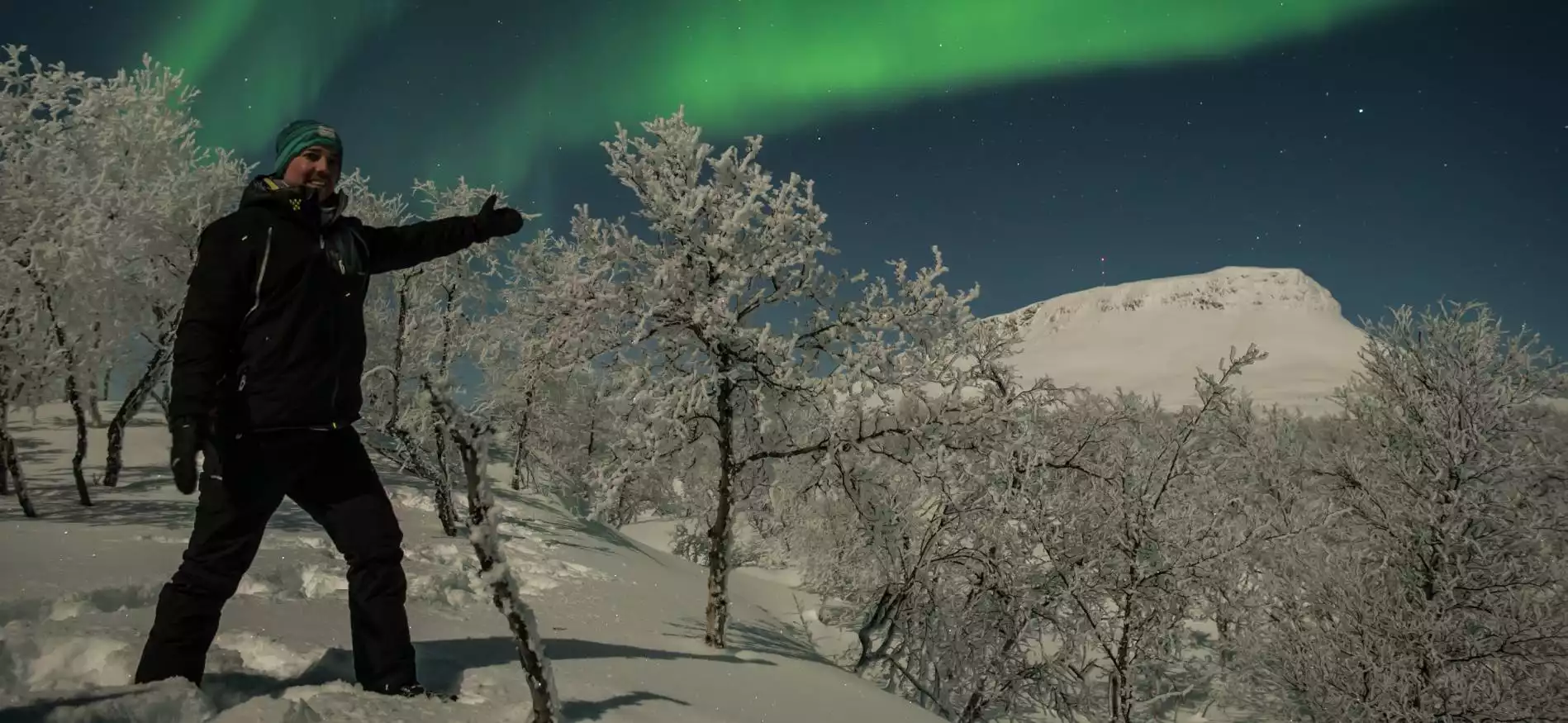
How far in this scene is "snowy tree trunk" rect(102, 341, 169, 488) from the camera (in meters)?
9.45

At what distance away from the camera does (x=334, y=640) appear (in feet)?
9.96

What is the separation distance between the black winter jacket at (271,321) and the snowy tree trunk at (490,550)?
83 centimetres

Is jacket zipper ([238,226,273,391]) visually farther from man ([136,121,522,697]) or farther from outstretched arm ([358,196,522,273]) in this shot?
outstretched arm ([358,196,522,273])

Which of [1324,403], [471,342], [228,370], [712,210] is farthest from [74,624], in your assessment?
[1324,403]

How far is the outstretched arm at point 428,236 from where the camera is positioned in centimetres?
293

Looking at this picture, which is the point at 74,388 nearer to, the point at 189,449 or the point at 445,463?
the point at 445,463

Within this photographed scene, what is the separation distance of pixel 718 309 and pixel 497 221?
279cm

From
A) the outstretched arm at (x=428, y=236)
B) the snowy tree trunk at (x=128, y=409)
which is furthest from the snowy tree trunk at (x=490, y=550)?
the snowy tree trunk at (x=128, y=409)

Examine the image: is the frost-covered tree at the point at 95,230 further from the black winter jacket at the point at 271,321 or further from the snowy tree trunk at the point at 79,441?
the black winter jacket at the point at 271,321

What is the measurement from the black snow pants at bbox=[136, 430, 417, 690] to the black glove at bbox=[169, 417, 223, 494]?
0.14ft

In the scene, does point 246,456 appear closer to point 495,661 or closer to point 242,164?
point 495,661

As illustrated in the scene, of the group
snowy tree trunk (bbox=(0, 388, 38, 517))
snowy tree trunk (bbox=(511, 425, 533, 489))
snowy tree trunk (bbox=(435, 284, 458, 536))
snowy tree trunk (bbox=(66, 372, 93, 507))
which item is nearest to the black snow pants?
snowy tree trunk (bbox=(435, 284, 458, 536))

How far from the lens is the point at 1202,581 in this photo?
8734 millimetres

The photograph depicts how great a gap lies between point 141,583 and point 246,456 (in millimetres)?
1779
